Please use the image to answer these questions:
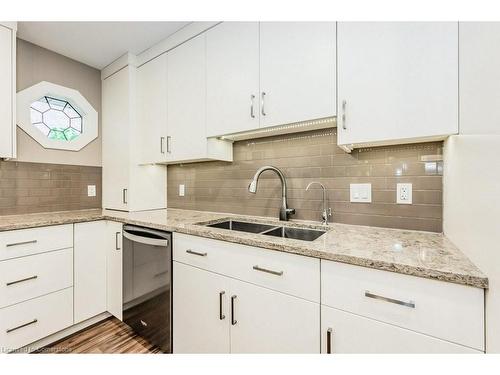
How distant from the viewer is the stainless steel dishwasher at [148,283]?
153 centimetres

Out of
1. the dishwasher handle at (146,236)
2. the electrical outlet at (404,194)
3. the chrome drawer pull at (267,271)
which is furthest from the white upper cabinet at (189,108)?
the electrical outlet at (404,194)

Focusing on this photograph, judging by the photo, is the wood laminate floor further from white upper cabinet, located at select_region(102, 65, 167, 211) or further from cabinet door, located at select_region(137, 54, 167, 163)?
cabinet door, located at select_region(137, 54, 167, 163)

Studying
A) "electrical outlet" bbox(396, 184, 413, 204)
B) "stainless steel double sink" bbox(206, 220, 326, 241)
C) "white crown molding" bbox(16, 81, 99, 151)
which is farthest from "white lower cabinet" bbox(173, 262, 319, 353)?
"white crown molding" bbox(16, 81, 99, 151)

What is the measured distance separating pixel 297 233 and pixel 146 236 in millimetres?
1000

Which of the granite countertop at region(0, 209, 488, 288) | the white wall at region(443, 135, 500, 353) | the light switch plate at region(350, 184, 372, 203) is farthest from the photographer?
the light switch plate at region(350, 184, 372, 203)

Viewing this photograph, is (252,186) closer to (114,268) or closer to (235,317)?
(235,317)

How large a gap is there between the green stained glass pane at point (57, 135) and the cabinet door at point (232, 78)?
1.54 metres

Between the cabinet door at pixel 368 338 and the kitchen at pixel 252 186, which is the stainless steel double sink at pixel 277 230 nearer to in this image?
the kitchen at pixel 252 186

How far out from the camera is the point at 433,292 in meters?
0.78

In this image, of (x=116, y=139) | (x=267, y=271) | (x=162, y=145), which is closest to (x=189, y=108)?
(x=162, y=145)

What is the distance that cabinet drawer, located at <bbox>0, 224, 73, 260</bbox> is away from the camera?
1.52 meters

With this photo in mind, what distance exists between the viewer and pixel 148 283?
1.65 meters

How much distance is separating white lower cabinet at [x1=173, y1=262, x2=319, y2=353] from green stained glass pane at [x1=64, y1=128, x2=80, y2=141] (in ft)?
5.84

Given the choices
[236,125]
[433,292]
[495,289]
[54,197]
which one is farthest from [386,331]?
[54,197]
